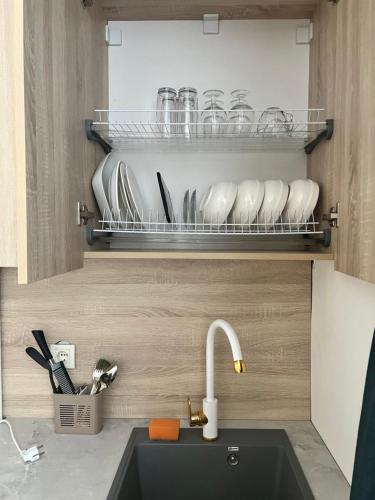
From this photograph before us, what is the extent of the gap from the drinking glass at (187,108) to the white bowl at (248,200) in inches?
8.7

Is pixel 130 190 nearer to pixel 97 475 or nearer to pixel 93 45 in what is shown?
pixel 93 45

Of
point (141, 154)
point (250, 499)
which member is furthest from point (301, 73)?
point (250, 499)

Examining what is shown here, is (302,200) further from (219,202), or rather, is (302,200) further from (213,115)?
(213,115)

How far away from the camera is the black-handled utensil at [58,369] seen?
128 centimetres

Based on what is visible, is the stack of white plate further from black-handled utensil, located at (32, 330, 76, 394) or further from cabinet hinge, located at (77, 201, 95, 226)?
black-handled utensil, located at (32, 330, 76, 394)

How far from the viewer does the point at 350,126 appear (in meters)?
0.91

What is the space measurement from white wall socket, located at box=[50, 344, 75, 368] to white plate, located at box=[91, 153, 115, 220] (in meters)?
0.48

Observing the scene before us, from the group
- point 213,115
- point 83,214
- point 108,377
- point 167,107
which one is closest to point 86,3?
point 167,107

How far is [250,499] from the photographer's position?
3.94 feet

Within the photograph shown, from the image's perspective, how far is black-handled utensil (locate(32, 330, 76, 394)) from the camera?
128 centimetres

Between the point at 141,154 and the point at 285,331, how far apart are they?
0.75 m

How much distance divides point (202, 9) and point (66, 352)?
116 centimetres

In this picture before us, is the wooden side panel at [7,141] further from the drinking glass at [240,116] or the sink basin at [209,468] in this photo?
the sink basin at [209,468]

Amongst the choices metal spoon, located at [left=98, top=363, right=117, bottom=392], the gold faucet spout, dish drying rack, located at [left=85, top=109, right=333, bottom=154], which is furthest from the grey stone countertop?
dish drying rack, located at [left=85, top=109, right=333, bottom=154]
